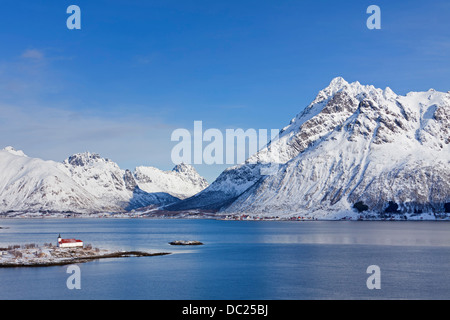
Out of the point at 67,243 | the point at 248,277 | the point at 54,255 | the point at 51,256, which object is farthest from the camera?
the point at 67,243

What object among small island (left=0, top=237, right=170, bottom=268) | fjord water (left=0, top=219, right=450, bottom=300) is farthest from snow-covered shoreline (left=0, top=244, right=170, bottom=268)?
fjord water (left=0, top=219, right=450, bottom=300)

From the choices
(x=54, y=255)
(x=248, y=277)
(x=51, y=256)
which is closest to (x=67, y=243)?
(x=54, y=255)

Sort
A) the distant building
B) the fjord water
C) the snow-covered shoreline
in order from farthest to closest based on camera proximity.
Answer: the distant building < the snow-covered shoreline < the fjord water

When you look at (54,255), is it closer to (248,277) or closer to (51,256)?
(51,256)

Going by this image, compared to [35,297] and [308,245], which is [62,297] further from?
[308,245]

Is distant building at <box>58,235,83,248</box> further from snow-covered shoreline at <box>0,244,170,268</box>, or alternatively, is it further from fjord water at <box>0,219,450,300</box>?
fjord water at <box>0,219,450,300</box>

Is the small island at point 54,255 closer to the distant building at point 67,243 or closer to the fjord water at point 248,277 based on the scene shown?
the distant building at point 67,243

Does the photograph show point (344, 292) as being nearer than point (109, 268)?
Yes
